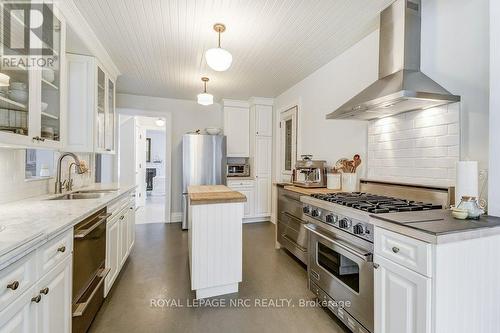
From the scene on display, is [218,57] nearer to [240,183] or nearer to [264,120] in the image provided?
[264,120]

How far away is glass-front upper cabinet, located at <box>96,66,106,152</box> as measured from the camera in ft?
9.23

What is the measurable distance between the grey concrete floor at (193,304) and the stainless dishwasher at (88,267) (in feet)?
0.71

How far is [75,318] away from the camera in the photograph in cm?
144

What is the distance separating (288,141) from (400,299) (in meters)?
3.39

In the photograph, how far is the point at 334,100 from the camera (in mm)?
3051

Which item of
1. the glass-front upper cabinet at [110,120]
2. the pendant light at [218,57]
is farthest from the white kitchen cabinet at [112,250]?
the pendant light at [218,57]

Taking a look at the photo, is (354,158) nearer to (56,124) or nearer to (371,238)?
(371,238)

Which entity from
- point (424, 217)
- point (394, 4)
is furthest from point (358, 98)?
point (424, 217)

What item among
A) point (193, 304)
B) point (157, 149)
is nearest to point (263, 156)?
point (193, 304)

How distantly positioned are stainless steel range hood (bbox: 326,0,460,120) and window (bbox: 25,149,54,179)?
283 cm

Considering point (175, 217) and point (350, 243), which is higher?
point (350, 243)

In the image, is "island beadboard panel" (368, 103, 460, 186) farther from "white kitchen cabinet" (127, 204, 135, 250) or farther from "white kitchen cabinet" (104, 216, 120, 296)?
"white kitchen cabinet" (127, 204, 135, 250)

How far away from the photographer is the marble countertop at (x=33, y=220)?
92 centimetres

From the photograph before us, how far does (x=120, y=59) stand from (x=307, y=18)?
8.00ft
